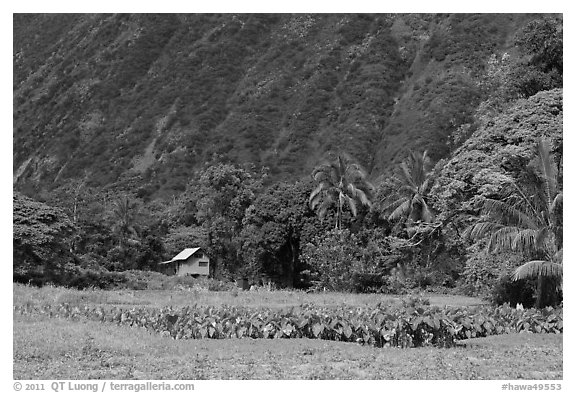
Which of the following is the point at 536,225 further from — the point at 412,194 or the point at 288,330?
the point at 412,194

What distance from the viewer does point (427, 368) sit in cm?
1286

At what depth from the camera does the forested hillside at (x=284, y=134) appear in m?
34.6

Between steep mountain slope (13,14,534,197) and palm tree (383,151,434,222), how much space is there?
20581 millimetres

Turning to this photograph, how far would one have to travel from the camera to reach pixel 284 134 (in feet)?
282

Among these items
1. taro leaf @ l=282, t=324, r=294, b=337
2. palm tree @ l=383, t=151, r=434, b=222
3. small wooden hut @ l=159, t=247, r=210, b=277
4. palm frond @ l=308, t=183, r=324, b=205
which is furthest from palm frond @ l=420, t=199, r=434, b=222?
taro leaf @ l=282, t=324, r=294, b=337

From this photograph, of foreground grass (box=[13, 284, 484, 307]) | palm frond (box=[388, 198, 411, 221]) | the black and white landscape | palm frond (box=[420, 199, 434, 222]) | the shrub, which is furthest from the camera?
palm frond (box=[388, 198, 411, 221])

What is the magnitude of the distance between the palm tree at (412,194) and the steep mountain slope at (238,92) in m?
20.6

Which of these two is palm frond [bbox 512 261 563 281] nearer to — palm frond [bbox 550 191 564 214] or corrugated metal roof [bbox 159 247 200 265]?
palm frond [bbox 550 191 564 214]

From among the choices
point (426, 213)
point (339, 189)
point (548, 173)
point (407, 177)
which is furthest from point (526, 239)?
point (339, 189)

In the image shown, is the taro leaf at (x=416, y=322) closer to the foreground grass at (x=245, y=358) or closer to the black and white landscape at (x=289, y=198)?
the black and white landscape at (x=289, y=198)

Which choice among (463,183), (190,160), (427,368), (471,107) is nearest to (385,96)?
(471,107)

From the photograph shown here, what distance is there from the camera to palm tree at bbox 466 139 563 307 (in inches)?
810

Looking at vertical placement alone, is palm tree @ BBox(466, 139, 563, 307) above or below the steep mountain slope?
below
